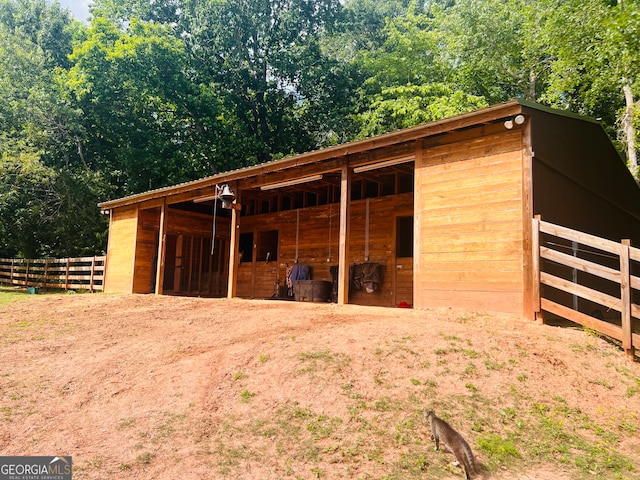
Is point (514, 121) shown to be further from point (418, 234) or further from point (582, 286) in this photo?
point (582, 286)

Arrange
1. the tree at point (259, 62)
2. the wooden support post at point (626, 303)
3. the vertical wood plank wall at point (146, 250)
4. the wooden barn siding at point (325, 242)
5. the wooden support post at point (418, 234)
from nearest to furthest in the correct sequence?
the wooden support post at point (626, 303), the wooden support post at point (418, 234), the wooden barn siding at point (325, 242), the vertical wood plank wall at point (146, 250), the tree at point (259, 62)

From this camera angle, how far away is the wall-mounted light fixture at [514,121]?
25.1ft

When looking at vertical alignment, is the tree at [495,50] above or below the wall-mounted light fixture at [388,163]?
above

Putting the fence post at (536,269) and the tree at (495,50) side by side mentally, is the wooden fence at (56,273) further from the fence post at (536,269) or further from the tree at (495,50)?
the tree at (495,50)

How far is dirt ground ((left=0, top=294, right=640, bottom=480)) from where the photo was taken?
403 centimetres

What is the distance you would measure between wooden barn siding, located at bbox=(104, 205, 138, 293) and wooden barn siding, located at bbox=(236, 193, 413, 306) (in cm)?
370

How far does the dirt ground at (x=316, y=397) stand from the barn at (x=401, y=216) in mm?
1321

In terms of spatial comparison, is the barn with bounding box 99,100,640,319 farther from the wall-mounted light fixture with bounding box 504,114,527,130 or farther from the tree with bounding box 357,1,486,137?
the tree with bounding box 357,1,486,137

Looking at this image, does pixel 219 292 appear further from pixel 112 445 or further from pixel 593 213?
pixel 112 445

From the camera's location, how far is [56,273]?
73.2ft

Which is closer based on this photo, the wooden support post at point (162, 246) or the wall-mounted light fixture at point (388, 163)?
the wall-mounted light fixture at point (388, 163)

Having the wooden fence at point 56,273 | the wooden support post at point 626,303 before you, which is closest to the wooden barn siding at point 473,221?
the wooden support post at point 626,303

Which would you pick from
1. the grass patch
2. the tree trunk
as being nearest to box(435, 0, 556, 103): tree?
the tree trunk

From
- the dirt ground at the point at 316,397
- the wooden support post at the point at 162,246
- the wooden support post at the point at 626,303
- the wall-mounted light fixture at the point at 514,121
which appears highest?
the wall-mounted light fixture at the point at 514,121
